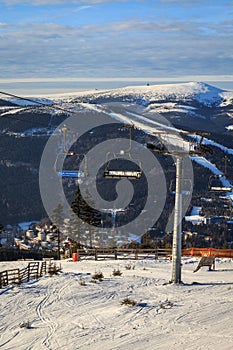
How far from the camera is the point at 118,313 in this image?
53.5ft

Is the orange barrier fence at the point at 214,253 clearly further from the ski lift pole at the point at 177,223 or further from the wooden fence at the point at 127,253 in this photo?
the ski lift pole at the point at 177,223

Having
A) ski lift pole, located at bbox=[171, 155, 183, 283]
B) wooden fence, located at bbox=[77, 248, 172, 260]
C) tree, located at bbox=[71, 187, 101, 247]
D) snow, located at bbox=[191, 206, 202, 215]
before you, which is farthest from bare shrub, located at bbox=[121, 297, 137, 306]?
snow, located at bbox=[191, 206, 202, 215]

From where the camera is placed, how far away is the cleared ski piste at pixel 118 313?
13.4m

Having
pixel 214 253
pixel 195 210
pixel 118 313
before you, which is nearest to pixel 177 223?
pixel 118 313

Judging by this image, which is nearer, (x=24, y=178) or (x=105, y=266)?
(x=105, y=266)

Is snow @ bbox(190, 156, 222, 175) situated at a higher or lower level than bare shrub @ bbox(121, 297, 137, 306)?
higher

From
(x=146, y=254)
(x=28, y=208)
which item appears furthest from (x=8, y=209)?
(x=146, y=254)

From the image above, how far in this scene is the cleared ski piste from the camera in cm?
1345

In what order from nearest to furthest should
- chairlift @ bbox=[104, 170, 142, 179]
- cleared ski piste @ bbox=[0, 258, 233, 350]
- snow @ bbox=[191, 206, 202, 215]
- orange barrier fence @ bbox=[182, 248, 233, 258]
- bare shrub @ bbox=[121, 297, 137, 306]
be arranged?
cleared ski piste @ bbox=[0, 258, 233, 350], bare shrub @ bbox=[121, 297, 137, 306], chairlift @ bbox=[104, 170, 142, 179], orange barrier fence @ bbox=[182, 248, 233, 258], snow @ bbox=[191, 206, 202, 215]

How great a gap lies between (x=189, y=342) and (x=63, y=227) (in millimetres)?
43512

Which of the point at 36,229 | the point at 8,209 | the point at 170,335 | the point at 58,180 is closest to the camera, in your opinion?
the point at 170,335

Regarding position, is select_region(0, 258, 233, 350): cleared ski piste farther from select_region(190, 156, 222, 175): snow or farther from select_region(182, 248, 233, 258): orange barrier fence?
select_region(190, 156, 222, 175): snow

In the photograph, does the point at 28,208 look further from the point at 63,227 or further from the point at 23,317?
the point at 23,317

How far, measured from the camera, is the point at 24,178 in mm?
199500
